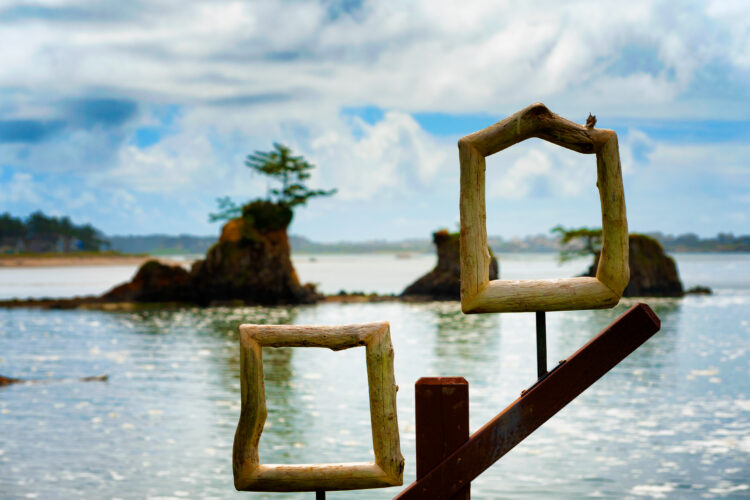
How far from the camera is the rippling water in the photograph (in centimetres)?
1388

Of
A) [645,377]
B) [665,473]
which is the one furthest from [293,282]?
[665,473]

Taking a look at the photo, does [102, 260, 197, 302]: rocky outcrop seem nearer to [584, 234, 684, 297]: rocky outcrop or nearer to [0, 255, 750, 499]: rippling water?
[0, 255, 750, 499]: rippling water

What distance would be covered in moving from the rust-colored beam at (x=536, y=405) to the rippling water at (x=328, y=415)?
9228 millimetres

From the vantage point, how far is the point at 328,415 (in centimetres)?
1995

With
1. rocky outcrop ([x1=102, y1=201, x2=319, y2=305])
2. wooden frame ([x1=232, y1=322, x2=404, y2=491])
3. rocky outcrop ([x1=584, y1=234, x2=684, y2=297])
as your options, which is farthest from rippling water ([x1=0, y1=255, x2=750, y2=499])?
rocky outcrop ([x1=584, y1=234, x2=684, y2=297])

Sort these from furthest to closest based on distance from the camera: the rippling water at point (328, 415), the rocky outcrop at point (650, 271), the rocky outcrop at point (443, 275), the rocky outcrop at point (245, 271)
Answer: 1. the rocky outcrop at point (443, 275)
2. the rocky outcrop at point (650, 271)
3. the rocky outcrop at point (245, 271)
4. the rippling water at point (328, 415)

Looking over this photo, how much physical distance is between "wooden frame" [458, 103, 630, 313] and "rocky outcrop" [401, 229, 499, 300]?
176ft

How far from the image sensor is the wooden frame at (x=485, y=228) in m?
3.96

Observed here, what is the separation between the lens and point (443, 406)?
4.07m

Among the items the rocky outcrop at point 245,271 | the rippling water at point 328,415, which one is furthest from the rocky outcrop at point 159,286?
the rippling water at point 328,415

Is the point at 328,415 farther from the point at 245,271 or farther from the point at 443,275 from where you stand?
the point at 443,275

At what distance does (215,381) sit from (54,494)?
41.0 ft

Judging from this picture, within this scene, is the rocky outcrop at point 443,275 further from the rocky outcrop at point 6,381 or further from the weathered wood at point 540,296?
the weathered wood at point 540,296

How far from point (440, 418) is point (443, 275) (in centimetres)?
6020
